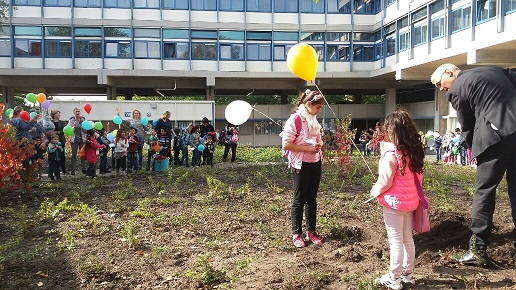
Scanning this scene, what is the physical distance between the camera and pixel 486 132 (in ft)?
11.8

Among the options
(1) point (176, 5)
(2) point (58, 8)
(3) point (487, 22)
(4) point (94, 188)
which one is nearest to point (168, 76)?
(1) point (176, 5)

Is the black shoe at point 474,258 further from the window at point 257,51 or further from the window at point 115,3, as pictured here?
the window at point 115,3

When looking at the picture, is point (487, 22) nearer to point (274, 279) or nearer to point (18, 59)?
point (274, 279)

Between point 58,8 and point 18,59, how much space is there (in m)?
4.06

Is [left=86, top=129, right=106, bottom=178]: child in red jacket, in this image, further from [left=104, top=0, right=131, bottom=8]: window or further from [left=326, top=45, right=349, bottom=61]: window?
[left=326, top=45, right=349, bottom=61]: window

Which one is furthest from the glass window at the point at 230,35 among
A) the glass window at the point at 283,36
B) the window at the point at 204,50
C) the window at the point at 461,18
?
the window at the point at 461,18

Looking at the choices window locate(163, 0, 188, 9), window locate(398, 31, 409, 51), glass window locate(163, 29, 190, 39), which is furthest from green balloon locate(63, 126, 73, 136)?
window locate(398, 31, 409, 51)

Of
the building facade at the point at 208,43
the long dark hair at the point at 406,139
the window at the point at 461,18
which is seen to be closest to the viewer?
the long dark hair at the point at 406,139

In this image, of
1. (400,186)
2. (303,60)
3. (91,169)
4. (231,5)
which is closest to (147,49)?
(231,5)

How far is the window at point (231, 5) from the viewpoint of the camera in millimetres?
28469

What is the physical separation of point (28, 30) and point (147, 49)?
24.1 feet

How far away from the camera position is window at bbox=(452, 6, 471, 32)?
65.9 feet

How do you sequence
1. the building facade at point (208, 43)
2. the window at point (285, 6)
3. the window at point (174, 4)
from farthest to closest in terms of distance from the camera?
the window at point (285, 6)
the window at point (174, 4)
the building facade at point (208, 43)

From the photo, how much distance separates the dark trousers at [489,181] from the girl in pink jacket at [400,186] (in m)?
0.71
